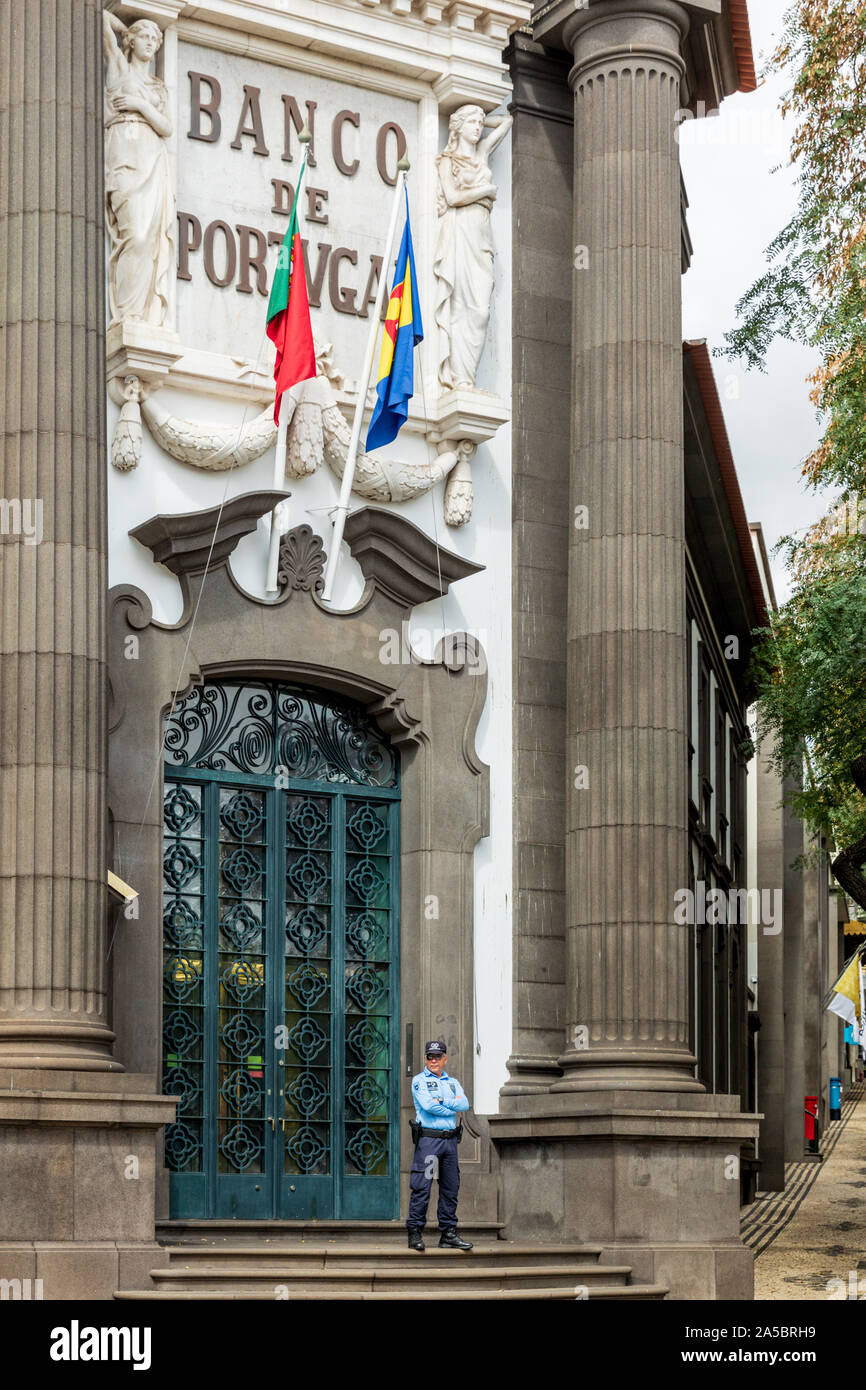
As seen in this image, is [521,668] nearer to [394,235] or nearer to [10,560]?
[394,235]

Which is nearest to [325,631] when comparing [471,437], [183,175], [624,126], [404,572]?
[404,572]

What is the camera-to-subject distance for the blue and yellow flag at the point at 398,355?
60.4 feet

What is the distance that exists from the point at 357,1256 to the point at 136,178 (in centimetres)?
889

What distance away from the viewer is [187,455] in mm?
18156

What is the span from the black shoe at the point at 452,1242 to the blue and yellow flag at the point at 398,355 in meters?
6.51

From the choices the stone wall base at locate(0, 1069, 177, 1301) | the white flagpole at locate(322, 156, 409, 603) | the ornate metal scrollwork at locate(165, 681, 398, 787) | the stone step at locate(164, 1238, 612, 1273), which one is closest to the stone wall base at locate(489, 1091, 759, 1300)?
the stone step at locate(164, 1238, 612, 1273)

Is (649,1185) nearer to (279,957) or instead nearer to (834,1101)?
(279,957)

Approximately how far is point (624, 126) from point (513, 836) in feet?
21.7

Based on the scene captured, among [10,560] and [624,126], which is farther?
[624,126]

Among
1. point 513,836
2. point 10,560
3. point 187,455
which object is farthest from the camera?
point 513,836

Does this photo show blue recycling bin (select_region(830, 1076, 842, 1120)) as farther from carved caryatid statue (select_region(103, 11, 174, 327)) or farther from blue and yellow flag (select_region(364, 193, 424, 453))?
carved caryatid statue (select_region(103, 11, 174, 327))

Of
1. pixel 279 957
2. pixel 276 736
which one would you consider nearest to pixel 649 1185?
pixel 279 957

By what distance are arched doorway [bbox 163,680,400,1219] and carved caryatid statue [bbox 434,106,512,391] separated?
11.3 feet

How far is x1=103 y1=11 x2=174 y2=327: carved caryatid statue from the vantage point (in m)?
18.0
